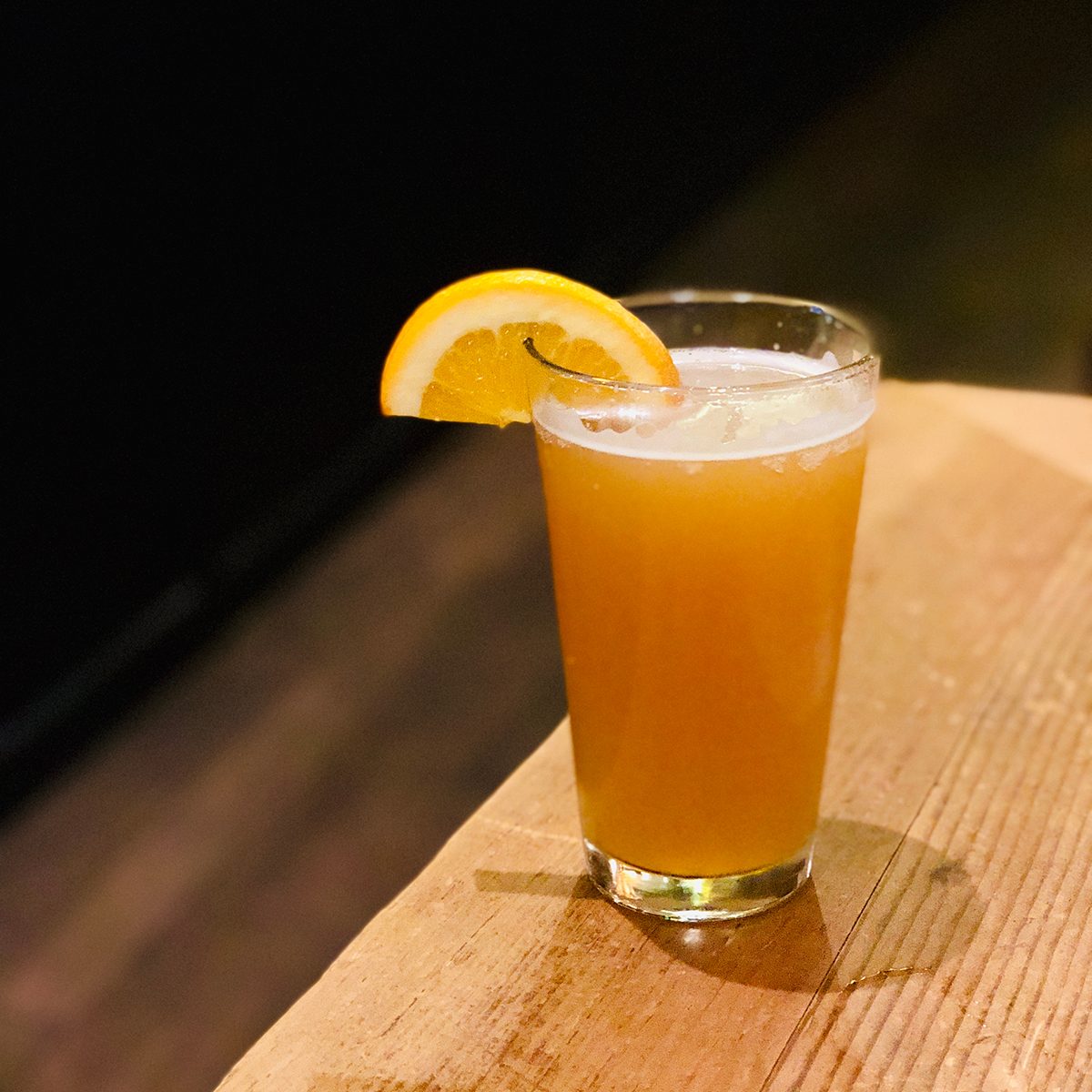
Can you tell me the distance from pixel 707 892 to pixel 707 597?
200 mm

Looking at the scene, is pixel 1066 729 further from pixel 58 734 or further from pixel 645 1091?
pixel 58 734

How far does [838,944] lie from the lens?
2.35ft

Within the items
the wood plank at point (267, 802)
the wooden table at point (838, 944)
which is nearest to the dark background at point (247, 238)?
the wood plank at point (267, 802)

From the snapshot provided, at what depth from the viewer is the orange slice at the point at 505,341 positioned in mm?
673

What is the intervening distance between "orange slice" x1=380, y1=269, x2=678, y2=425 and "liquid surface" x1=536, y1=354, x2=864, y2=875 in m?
0.04

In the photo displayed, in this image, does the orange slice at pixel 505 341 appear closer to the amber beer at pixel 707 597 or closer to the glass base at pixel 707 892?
the amber beer at pixel 707 597

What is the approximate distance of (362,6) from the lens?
7.77 feet

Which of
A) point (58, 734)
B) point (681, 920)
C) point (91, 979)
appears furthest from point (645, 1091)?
point (58, 734)

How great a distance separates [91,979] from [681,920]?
1232 millimetres

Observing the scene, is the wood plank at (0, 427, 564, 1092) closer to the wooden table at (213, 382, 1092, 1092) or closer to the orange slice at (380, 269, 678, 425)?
the wooden table at (213, 382, 1092, 1092)

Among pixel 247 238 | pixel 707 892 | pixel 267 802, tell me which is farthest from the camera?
pixel 247 238

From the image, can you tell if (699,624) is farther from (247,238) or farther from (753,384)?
(247,238)

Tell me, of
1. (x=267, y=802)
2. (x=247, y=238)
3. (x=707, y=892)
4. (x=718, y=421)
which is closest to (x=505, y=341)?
(x=718, y=421)

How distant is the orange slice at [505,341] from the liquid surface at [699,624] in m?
0.04
